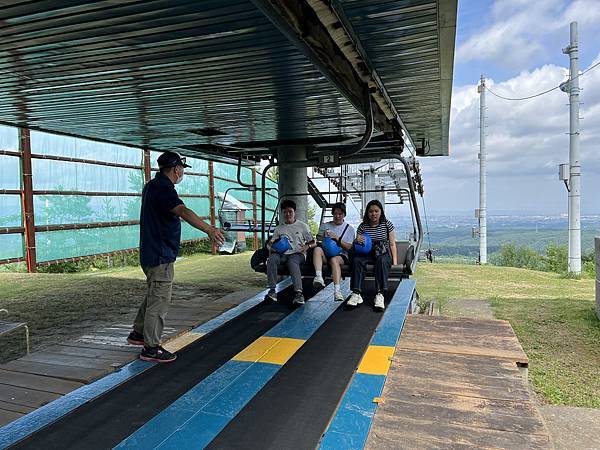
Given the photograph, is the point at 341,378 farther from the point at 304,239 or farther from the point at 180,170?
the point at 304,239

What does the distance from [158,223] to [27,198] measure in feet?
19.6

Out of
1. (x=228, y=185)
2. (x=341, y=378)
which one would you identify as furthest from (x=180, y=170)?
(x=228, y=185)

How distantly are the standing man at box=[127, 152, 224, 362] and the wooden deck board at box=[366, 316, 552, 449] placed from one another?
1.60 metres

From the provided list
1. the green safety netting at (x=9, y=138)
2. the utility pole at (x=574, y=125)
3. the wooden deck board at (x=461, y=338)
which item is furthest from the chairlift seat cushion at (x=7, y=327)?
the utility pole at (x=574, y=125)

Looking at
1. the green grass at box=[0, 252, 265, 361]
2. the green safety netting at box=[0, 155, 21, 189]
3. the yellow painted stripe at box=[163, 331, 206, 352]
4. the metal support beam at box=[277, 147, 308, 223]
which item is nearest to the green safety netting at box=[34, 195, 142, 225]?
the green safety netting at box=[0, 155, 21, 189]

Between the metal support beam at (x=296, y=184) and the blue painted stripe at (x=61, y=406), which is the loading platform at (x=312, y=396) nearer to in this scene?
the blue painted stripe at (x=61, y=406)

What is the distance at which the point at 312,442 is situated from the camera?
2137 mm

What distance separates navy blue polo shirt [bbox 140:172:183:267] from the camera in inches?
122

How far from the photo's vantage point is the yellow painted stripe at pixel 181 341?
3576 millimetres

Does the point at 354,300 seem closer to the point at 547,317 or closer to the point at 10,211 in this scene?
the point at 547,317

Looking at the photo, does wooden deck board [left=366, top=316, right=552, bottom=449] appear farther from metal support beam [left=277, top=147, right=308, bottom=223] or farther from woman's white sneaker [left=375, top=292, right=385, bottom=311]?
metal support beam [left=277, top=147, right=308, bottom=223]

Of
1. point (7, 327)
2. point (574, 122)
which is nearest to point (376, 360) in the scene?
point (7, 327)

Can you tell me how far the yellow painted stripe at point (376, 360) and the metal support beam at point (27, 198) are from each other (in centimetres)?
679

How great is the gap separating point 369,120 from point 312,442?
3.47 m
